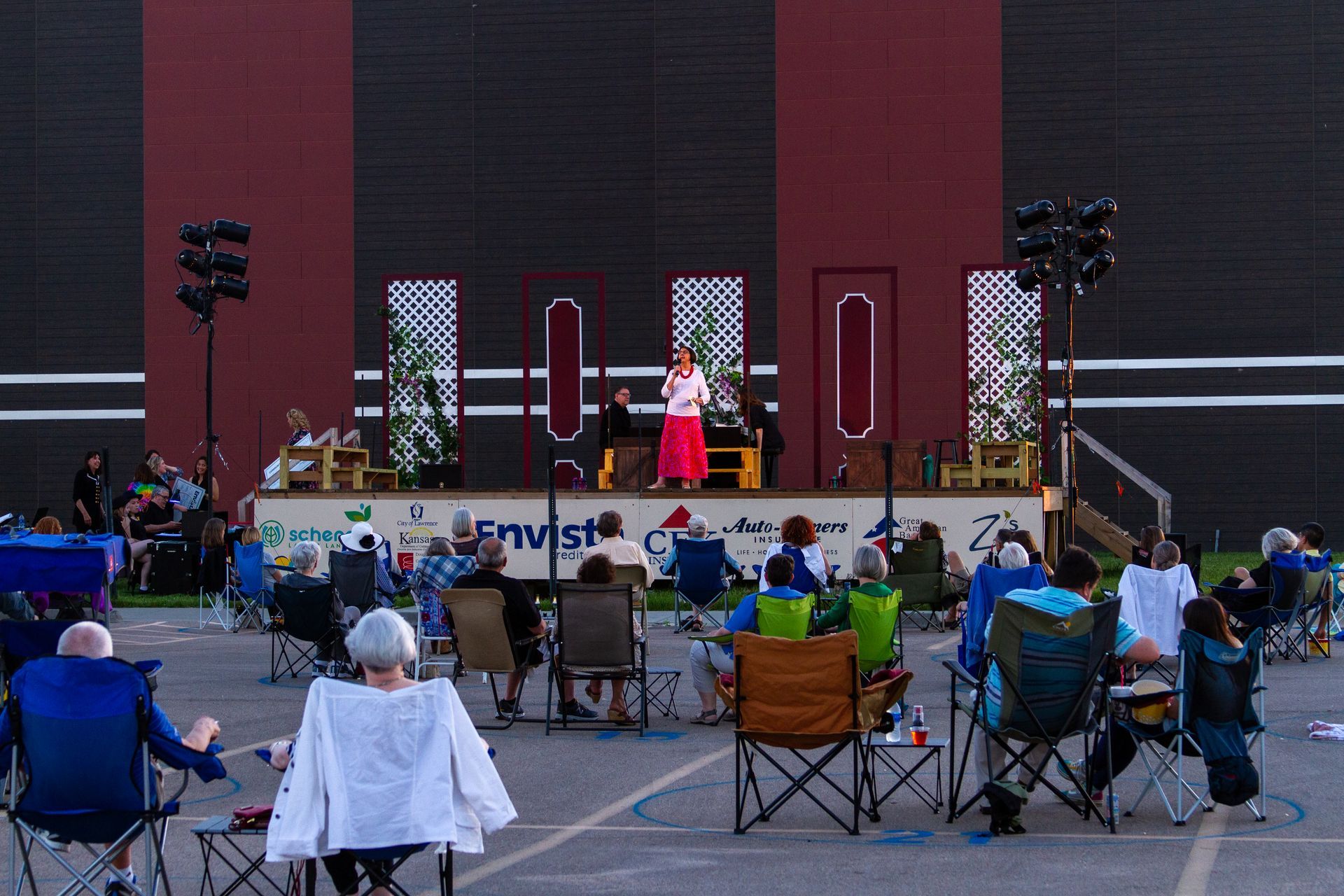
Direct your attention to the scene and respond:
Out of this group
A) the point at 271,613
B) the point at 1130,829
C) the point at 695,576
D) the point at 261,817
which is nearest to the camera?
the point at 261,817

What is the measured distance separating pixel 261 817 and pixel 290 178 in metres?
17.5

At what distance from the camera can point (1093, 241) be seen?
14969mm

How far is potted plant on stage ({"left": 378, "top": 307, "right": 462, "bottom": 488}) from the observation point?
65.3 feet

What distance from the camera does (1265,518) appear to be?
19.2 meters

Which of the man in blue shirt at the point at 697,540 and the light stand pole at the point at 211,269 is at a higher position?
the light stand pole at the point at 211,269

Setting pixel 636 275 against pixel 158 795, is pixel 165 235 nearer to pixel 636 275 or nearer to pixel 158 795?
pixel 636 275

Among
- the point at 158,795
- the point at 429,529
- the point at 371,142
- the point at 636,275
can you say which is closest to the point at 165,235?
the point at 371,142

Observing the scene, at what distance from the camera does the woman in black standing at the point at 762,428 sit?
706 inches

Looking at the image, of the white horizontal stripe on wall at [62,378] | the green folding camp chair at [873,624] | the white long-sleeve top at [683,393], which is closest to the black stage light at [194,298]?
the white horizontal stripe on wall at [62,378]

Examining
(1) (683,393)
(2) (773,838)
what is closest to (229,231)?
(1) (683,393)

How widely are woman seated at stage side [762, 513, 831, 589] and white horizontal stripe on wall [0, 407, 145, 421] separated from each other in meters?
13.6

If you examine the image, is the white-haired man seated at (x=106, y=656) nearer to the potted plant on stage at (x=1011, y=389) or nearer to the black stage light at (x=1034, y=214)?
the black stage light at (x=1034, y=214)

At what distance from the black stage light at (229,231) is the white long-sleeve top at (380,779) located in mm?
12812

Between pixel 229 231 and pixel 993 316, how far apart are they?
9851mm
